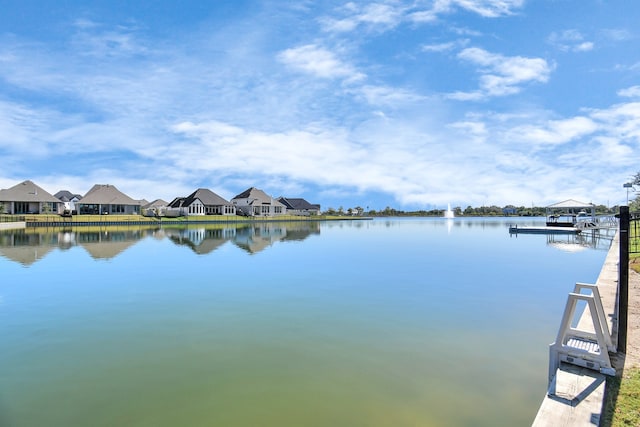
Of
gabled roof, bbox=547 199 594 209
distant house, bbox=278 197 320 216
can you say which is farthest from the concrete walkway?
distant house, bbox=278 197 320 216

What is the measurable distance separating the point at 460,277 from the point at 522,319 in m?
4.83

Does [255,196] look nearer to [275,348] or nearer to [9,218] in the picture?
[9,218]

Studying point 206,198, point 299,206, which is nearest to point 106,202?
point 206,198

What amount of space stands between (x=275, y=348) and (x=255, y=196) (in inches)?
2607

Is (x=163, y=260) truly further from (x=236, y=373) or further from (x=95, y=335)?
(x=236, y=373)

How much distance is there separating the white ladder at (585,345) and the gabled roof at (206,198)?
6164cm

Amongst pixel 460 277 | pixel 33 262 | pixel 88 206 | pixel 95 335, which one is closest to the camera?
pixel 95 335

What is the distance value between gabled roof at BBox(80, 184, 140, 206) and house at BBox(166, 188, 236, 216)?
7.60 m

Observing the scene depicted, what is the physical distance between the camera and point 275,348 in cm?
585

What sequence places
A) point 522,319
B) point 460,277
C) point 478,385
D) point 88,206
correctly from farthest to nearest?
point 88,206 < point 460,277 < point 522,319 < point 478,385

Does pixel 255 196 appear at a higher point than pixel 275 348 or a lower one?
higher

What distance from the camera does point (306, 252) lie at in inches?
762

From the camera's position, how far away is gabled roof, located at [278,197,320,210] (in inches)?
3516

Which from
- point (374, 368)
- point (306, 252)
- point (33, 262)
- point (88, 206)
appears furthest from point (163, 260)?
point (88, 206)
